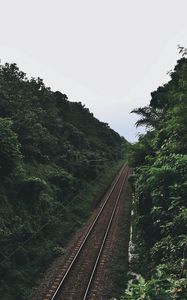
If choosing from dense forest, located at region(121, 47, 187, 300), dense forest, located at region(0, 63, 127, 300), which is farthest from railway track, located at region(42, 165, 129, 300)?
dense forest, located at region(121, 47, 187, 300)

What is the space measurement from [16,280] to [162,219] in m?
7.16

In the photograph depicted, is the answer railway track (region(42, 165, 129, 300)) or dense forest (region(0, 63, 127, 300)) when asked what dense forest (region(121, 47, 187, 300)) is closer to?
railway track (region(42, 165, 129, 300))

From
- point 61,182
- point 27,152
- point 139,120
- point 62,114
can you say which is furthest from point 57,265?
point 62,114

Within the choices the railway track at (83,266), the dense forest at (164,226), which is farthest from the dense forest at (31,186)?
the dense forest at (164,226)

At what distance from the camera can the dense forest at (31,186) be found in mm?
18266

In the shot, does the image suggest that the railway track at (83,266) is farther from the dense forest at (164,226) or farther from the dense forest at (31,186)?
the dense forest at (164,226)

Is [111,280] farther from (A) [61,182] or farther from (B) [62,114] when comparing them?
(B) [62,114]

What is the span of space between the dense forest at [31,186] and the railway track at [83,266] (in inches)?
44.4

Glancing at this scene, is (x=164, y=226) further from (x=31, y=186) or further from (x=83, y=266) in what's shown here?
(x=31, y=186)

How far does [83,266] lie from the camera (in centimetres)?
1873

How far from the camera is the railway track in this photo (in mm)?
15547

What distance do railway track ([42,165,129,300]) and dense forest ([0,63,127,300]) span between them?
3.70ft

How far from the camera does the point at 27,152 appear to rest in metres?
33.8

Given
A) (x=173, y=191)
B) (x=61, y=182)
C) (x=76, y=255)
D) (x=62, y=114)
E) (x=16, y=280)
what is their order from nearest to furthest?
(x=173, y=191), (x=16, y=280), (x=76, y=255), (x=61, y=182), (x=62, y=114)
